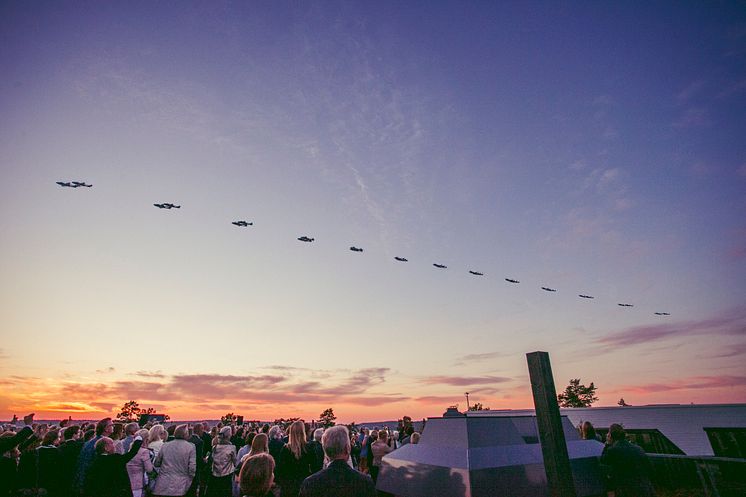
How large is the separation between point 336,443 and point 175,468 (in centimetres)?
504

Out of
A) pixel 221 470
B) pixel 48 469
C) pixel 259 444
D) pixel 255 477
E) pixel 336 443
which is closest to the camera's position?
pixel 255 477

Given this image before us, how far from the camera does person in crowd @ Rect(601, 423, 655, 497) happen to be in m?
5.98

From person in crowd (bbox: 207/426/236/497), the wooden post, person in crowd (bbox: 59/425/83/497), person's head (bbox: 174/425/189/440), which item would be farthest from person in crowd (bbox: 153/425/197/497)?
the wooden post

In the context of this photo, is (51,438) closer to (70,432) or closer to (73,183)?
(70,432)

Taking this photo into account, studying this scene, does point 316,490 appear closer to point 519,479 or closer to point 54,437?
point 519,479

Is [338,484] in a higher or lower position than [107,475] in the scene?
higher

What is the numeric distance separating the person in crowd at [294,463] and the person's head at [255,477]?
380 centimetres

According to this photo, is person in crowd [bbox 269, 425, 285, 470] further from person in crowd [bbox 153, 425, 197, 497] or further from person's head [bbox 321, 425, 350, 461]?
person's head [bbox 321, 425, 350, 461]

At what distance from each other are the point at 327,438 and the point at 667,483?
9.17m

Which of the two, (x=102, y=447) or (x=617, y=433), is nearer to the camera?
(x=102, y=447)

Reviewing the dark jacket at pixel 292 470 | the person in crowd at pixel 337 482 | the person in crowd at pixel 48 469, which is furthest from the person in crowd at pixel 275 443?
the person in crowd at pixel 337 482

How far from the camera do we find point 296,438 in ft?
22.5

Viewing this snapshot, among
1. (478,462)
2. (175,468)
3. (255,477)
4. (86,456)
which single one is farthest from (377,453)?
(255,477)

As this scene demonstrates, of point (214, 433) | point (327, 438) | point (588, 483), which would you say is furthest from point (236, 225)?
point (588, 483)
